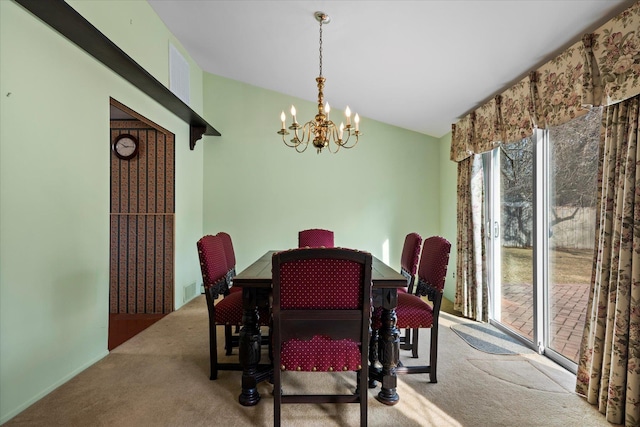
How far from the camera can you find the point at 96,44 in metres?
2.28

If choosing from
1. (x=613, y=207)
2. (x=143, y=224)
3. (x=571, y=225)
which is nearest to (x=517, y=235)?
(x=571, y=225)

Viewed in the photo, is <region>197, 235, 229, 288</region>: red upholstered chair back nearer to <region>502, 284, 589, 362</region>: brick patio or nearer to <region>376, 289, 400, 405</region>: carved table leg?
<region>376, 289, 400, 405</region>: carved table leg

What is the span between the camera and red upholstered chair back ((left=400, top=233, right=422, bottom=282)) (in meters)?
2.49

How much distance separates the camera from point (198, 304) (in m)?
4.12

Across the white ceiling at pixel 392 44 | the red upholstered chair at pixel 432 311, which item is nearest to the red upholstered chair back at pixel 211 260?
the red upholstered chair at pixel 432 311

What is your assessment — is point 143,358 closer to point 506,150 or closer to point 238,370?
point 238,370

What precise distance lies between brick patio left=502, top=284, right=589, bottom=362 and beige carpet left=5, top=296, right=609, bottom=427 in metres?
0.20

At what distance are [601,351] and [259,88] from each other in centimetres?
456

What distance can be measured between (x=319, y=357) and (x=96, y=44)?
100 inches

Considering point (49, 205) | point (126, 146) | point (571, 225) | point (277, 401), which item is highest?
point (126, 146)

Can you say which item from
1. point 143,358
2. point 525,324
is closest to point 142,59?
Result: point 143,358

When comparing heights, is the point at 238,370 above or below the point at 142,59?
below

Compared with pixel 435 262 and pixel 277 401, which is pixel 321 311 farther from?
pixel 435 262

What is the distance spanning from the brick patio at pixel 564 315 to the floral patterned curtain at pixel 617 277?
1.71 ft
